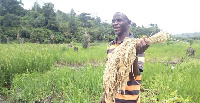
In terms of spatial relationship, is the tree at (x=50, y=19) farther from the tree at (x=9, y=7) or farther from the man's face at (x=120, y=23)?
the man's face at (x=120, y=23)

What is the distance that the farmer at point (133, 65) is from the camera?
1094 millimetres

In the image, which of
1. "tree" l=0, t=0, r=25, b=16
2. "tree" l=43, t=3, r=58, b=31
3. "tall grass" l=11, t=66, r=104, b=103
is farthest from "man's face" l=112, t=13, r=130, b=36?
"tree" l=0, t=0, r=25, b=16

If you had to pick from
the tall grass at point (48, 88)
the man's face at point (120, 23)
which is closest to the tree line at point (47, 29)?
the tall grass at point (48, 88)

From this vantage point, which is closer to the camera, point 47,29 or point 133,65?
point 133,65

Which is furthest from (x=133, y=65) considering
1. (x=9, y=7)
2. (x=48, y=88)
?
(x=9, y=7)

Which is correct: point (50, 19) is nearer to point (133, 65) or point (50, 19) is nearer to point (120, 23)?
point (120, 23)

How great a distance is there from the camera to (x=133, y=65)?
121cm

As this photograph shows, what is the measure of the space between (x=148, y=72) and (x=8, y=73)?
3798 millimetres

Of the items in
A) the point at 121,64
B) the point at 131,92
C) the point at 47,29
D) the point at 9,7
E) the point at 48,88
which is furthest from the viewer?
the point at 9,7

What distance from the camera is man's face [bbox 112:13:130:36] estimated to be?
1.70 meters

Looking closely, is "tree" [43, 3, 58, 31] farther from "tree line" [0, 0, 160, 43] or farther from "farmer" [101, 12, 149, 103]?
"farmer" [101, 12, 149, 103]

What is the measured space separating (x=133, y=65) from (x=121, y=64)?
0.50 ft

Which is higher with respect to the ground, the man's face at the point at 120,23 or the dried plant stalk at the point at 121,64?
the man's face at the point at 120,23

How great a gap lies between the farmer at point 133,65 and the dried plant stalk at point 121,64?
5cm
